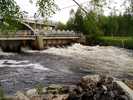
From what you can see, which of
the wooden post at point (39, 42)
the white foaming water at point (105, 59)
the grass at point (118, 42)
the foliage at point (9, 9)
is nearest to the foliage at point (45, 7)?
the foliage at point (9, 9)

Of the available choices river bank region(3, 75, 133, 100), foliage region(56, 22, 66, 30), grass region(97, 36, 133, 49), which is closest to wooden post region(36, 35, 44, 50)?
grass region(97, 36, 133, 49)

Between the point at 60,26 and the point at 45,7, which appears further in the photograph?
the point at 60,26

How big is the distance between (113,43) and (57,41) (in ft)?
33.2

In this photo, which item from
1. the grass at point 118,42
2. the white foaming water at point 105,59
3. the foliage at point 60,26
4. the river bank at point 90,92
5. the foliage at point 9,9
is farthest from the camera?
the foliage at point 60,26

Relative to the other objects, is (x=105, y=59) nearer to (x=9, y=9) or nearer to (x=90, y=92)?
(x=90, y=92)

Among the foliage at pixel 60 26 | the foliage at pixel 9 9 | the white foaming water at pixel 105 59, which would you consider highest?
the foliage at pixel 9 9

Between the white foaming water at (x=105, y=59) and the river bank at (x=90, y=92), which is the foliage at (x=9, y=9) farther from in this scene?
the white foaming water at (x=105, y=59)

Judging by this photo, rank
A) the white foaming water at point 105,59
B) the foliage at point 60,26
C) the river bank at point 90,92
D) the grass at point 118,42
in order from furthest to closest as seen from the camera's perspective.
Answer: the foliage at point 60,26 → the grass at point 118,42 → the white foaming water at point 105,59 → the river bank at point 90,92

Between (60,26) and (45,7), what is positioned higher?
(45,7)

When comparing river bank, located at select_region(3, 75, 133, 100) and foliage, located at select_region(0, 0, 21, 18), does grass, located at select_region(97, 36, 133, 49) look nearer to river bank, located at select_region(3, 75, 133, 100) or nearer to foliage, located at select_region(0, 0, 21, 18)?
river bank, located at select_region(3, 75, 133, 100)

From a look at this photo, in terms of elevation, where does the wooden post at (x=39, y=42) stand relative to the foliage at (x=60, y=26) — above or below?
below

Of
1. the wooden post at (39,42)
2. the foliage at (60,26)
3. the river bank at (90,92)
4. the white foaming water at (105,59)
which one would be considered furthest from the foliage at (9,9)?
the foliage at (60,26)

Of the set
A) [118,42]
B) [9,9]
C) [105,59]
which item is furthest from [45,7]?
[118,42]

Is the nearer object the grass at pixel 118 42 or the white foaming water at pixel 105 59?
the white foaming water at pixel 105 59
